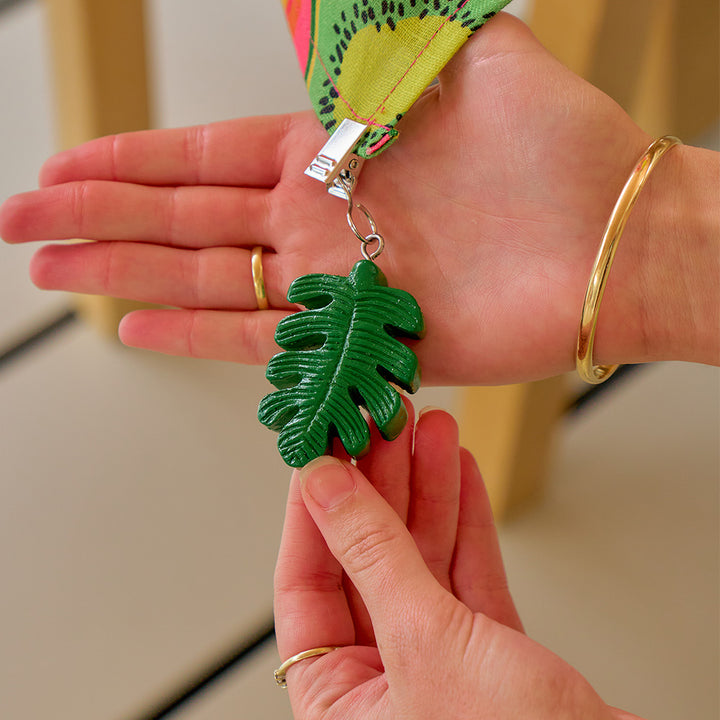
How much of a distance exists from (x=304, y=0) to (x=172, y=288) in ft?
1.27

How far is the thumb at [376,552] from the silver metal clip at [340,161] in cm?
36

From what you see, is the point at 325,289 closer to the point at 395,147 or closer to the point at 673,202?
the point at 395,147

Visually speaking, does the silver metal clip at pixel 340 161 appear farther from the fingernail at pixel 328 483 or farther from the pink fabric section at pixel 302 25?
the fingernail at pixel 328 483

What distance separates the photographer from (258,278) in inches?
38.8

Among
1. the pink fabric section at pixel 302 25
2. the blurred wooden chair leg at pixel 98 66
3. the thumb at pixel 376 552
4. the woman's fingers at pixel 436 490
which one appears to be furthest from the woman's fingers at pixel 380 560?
the blurred wooden chair leg at pixel 98 66

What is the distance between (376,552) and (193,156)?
0.57m

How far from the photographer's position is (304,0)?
1.04 meters

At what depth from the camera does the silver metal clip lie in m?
0.94

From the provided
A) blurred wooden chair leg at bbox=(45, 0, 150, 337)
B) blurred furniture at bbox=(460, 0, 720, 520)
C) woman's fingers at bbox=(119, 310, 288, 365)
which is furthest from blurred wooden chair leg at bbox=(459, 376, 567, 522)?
blurred wooden chair leg at bbox=(45, 0, 150, 337)

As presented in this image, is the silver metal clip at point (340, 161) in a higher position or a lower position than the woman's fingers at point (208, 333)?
higher

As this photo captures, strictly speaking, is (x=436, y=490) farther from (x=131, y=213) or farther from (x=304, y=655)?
(x=131, y=213)

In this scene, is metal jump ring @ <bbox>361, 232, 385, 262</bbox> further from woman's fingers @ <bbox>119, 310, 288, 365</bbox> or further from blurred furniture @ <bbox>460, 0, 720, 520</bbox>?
blurred furniture @ <bbox>460, 0, 720, 520</bbox>

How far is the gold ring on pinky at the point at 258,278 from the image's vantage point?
3.23 feet

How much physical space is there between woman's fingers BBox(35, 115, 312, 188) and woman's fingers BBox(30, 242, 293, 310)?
0.31ft
